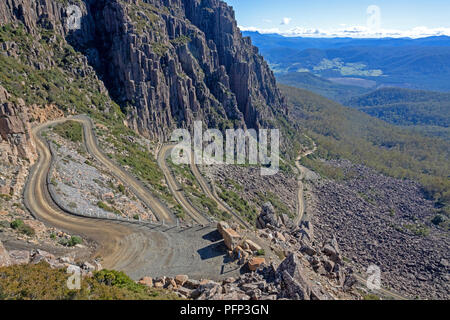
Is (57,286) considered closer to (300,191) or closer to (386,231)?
(386,231)

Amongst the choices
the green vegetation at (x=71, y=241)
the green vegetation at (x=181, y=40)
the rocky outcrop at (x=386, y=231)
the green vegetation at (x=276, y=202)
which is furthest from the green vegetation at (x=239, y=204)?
the green vegetation at (x=181, y=40)

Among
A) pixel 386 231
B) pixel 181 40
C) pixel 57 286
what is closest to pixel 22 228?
pixel 57 286

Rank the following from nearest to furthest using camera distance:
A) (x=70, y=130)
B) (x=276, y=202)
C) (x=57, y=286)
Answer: (x=57, y=286), (x=70, y=130), (x=276, y=202)

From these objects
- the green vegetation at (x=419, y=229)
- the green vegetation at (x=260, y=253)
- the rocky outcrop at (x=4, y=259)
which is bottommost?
the green vegetation at (x=419, y=229)

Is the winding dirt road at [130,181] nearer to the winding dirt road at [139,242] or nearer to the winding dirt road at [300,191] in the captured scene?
the winding dirt road at [139,242]

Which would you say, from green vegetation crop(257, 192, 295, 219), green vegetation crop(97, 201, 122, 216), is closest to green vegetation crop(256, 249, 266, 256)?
green vegetation crop(97, 201, 122, 216)

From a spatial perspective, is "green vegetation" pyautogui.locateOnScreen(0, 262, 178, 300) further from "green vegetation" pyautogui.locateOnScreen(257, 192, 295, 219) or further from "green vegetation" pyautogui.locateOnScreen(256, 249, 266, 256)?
"green vegetation" pyautogui.locateOnScreen(257, 192, 295, 219)
